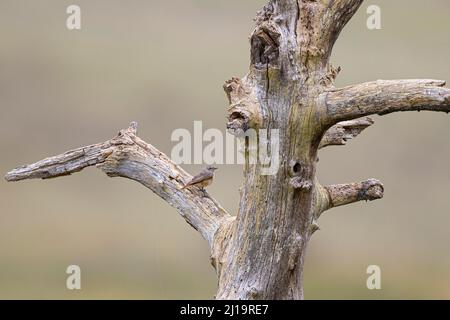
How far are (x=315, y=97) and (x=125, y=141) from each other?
1.58m

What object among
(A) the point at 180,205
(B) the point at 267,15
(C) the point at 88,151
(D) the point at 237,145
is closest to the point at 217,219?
(A) the point at 180,205

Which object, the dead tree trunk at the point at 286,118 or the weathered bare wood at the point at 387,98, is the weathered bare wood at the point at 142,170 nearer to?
the dead tree trunk at the point at 286,118

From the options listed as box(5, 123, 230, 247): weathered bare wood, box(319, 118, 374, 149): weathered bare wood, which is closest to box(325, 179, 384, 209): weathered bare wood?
box(319, 118, 374, 149): weathered bare wood

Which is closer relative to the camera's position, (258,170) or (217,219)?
(258,170)

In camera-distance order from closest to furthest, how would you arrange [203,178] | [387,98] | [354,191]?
1. [387,98]
2. [203,178]
3. [354,191]

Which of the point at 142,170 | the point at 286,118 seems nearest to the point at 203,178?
the point at 142,170

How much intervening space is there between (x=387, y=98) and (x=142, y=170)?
197 cm

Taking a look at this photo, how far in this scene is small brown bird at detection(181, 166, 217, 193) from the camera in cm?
527

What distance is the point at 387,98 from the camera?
427 centimetres

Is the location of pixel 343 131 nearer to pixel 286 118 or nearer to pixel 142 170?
pixel 286 118

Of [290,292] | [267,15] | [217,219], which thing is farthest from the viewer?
[217,219]

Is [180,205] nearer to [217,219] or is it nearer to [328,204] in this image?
[217,219]

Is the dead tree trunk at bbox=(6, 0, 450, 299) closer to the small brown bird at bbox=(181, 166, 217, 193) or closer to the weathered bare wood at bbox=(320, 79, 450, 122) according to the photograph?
the weathered bare wood at bbox=(320, 79, 450, 122)

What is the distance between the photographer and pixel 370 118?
5.43m
